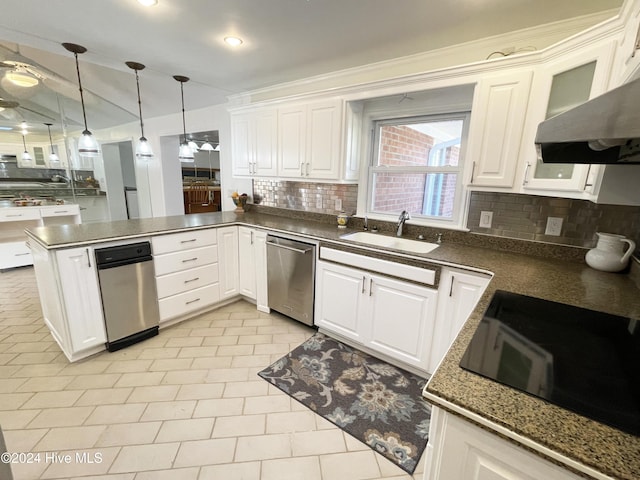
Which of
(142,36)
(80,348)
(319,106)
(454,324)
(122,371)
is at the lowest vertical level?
(122,371)

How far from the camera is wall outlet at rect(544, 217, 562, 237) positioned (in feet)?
6.23

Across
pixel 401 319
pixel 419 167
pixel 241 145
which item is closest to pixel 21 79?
pixel 241 145

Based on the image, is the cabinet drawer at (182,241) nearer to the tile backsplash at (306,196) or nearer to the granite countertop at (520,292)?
the granite countertop at (520,292)

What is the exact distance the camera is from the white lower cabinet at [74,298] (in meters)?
1.98

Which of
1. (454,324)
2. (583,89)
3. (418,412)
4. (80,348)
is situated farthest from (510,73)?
(80,348)

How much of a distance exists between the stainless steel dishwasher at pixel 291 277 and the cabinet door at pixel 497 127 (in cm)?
142

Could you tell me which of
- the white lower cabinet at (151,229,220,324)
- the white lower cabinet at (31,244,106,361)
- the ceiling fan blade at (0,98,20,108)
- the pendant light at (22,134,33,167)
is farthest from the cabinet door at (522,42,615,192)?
the pendant light at (22,134,33,167)

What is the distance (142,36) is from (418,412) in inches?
134

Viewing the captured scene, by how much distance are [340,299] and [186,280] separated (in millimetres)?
1524

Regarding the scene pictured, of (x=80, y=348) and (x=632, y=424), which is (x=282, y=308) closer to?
(x=80, y=348)

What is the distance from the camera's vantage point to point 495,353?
0.87 meters

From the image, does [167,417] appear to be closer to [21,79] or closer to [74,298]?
[74,298]

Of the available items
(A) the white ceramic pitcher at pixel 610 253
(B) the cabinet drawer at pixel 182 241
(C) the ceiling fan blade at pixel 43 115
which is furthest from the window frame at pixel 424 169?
(C) the ceiling fan blade at pixel 43 115

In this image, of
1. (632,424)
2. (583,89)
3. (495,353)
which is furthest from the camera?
(583,89)
